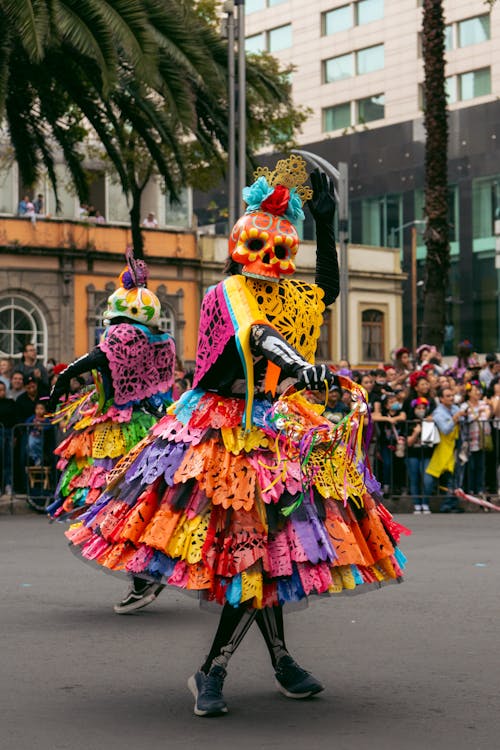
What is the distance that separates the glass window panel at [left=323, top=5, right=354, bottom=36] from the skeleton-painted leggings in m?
54.8

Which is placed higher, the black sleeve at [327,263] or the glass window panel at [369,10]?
the glass window panel at [369,10]

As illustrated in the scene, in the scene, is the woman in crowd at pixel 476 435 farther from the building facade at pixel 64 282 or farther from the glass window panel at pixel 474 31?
the glass window panel at pixel 474 31

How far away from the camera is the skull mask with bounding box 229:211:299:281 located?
18.7ft

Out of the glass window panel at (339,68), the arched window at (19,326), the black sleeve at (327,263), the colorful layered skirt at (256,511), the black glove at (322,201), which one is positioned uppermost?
the glass window panel at (339,68)

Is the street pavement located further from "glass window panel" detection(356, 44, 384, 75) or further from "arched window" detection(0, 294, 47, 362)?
"glass window panel" detection(356, 44, 384, 75)

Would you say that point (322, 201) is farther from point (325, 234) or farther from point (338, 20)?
point (338, 20)

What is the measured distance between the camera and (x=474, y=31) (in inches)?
2093

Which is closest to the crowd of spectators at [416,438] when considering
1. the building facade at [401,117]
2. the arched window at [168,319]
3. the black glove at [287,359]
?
the black glove at [287,359]

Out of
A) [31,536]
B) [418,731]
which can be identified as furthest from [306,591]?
[31,536]

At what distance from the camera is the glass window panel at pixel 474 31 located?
5272cm

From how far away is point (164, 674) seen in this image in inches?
245

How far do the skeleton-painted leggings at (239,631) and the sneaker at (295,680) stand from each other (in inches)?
1.5

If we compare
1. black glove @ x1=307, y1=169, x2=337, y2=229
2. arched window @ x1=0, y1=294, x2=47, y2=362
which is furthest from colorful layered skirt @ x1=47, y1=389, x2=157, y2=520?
arched window @ x1=0, y1=294, x2=47, y2=362

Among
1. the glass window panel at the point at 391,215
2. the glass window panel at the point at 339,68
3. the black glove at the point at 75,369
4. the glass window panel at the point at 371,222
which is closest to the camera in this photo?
the black glove at the point at 75,369
